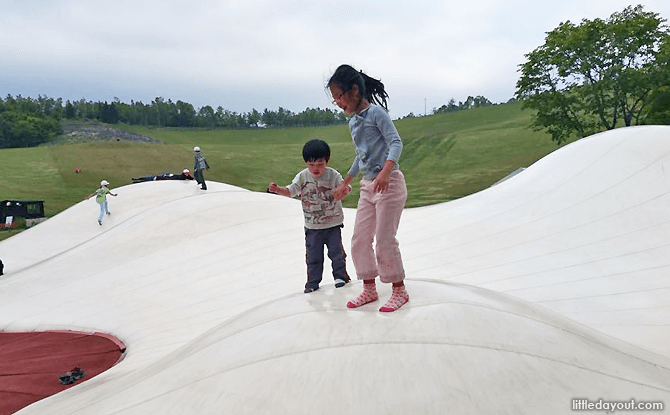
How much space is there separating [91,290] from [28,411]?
19.7ft

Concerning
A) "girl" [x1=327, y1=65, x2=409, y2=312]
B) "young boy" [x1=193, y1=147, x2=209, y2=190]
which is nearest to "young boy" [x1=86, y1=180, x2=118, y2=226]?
"young boy" [x1=193, y1=147, x2=209, y2=190]

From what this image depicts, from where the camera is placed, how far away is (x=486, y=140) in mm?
43812

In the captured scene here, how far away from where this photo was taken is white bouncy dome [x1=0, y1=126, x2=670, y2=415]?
2.69 m

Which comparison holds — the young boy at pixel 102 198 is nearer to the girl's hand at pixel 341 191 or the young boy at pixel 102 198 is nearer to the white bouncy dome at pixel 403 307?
the white bouncy dome at pixel 403 307

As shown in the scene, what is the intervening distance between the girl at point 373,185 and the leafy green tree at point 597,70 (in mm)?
32278

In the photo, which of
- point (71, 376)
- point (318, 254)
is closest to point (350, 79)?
point (318, 254)

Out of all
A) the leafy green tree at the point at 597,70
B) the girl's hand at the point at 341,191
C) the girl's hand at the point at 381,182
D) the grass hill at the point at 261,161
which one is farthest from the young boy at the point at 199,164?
the leafy green tree at the point at 597,70

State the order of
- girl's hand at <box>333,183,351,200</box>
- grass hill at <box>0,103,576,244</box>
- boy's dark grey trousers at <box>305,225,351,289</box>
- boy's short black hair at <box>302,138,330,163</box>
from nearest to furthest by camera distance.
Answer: girl's hand at <box>333,183,351,200</box> < boy's short black hair at <box>302,138,330,163</box> < boy's dark grey trousers at <box>305,225,351,289</box> < grass hill at <box>0,103,576,244</box>

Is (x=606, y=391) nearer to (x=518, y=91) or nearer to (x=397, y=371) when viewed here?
(x=397, y=371)

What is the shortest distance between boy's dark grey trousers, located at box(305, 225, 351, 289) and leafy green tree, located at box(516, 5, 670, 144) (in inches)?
1263

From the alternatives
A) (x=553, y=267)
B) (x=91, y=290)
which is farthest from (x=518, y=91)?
(x=91, y=290)

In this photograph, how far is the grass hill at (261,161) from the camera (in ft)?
114

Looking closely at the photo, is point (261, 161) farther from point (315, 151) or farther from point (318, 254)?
point (315, 151)

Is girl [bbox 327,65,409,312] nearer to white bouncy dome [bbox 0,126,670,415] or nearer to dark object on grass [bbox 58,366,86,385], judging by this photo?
white bouncy dome [bbox 0,126,670,415]
